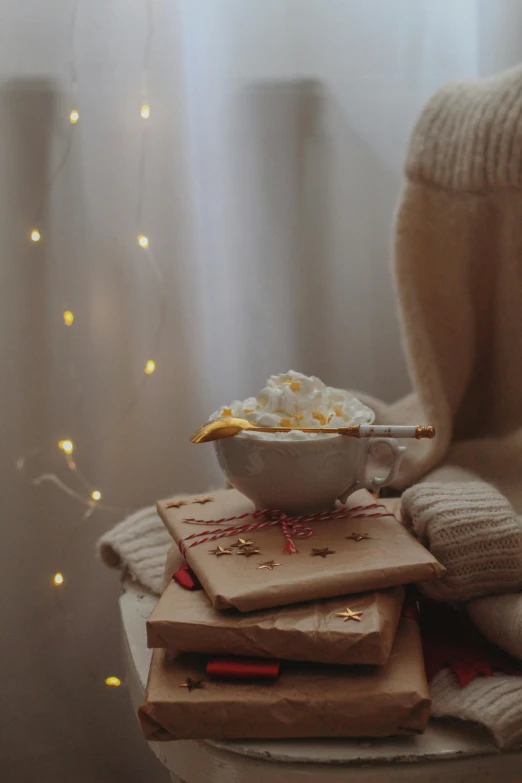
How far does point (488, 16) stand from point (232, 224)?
390 mm

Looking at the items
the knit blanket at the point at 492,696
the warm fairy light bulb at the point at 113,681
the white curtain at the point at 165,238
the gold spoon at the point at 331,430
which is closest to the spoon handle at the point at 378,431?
the gold spoon at the point at 331,430

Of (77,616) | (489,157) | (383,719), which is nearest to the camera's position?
(383,719)

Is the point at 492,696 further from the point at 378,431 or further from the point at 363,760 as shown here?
the point at 378,431

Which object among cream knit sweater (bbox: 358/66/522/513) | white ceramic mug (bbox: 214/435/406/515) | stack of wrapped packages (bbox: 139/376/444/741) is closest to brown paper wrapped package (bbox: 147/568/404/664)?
stack of wrapped packages (bbox: 139/376/444/741)

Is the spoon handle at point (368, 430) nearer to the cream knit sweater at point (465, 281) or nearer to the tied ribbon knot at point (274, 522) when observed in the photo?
the tied ribbon knot at point (274, 522)

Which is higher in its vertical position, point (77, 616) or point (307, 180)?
point (307, 180)

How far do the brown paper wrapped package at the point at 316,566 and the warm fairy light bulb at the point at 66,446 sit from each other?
42 cm

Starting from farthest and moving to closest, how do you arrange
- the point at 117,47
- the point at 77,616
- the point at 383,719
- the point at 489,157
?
the point at 77,616 < the point at 117,47 < the point at 489,157 < the point at 383,719

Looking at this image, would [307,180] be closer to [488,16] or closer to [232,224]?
[232,224]

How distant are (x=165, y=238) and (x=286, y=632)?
0.59 metres

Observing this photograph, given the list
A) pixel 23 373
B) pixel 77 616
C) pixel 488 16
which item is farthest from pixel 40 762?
pixel 488 16

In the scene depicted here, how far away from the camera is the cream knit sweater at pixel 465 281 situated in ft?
2.23

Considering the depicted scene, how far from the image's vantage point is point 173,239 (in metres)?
0.88

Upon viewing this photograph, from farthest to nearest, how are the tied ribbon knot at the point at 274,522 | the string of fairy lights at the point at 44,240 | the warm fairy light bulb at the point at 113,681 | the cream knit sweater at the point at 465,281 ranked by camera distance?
1. the warm fairy light bulb at the point at 113,681
2. the string of fairy lights at the point at 44,240
3. the cream knit sweater at the point at 465,281
4. the tied ribbon knot at the point at 274,522
